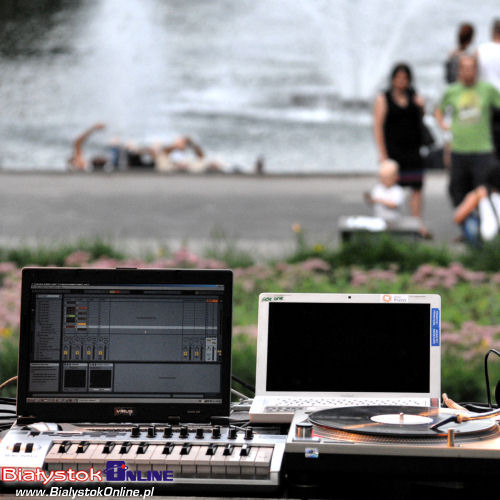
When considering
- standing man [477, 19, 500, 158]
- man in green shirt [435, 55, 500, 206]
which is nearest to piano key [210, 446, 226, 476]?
man in green shirt [435, 55, 500, 206]

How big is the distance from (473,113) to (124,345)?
6668mm

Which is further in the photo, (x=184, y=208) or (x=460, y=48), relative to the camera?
(x=184, y=208)

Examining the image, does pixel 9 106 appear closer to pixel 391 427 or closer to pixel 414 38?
pixel 414 38

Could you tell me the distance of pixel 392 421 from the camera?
2258 mm

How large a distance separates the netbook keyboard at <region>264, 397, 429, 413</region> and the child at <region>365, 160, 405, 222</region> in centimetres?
623

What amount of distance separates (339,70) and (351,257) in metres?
19.1

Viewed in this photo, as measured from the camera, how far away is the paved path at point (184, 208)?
11.1 meters

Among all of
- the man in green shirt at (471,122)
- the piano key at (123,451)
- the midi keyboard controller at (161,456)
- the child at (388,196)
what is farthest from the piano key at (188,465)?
the man in green shirt at (471,122)

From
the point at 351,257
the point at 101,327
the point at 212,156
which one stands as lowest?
the point at 101,327

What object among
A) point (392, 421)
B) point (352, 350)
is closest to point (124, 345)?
point (352, 350)

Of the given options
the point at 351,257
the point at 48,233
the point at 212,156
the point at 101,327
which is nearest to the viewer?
the point at 101,327

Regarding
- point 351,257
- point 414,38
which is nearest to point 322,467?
point 351,257

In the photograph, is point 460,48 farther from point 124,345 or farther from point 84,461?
point 84,461

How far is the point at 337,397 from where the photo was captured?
Result: 8.46ft
